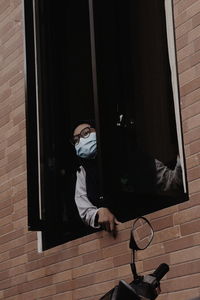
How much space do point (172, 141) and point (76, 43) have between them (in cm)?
168

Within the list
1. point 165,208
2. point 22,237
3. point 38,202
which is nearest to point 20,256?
point 22,237

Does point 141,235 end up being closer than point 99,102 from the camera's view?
Yes

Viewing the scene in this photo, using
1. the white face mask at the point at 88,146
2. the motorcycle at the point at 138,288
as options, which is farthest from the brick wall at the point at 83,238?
the motorcycle at the point at 138,288

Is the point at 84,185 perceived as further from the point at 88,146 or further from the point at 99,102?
the point at 99,102

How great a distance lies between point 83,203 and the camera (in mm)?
6199

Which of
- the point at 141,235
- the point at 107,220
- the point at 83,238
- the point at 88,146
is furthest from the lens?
the point at 83,238

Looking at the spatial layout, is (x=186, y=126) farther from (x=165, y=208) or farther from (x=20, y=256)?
(x=20, y=256)

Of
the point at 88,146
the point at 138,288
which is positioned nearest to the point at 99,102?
the point at 88,146

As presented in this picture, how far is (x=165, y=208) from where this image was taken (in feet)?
18.3

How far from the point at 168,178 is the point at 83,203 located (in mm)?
849

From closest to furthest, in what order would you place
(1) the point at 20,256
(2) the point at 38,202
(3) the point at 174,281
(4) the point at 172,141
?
(3) the point at 174,281, (4) the point at 172,141, (2) the point at 38,202, (1) the point at 20,256

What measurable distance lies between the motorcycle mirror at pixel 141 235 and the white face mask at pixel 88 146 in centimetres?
218

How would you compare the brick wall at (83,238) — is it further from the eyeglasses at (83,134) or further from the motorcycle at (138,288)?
the motorcycle at (138,288)

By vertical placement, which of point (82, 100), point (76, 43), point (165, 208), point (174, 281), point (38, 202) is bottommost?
point (174, 281)
